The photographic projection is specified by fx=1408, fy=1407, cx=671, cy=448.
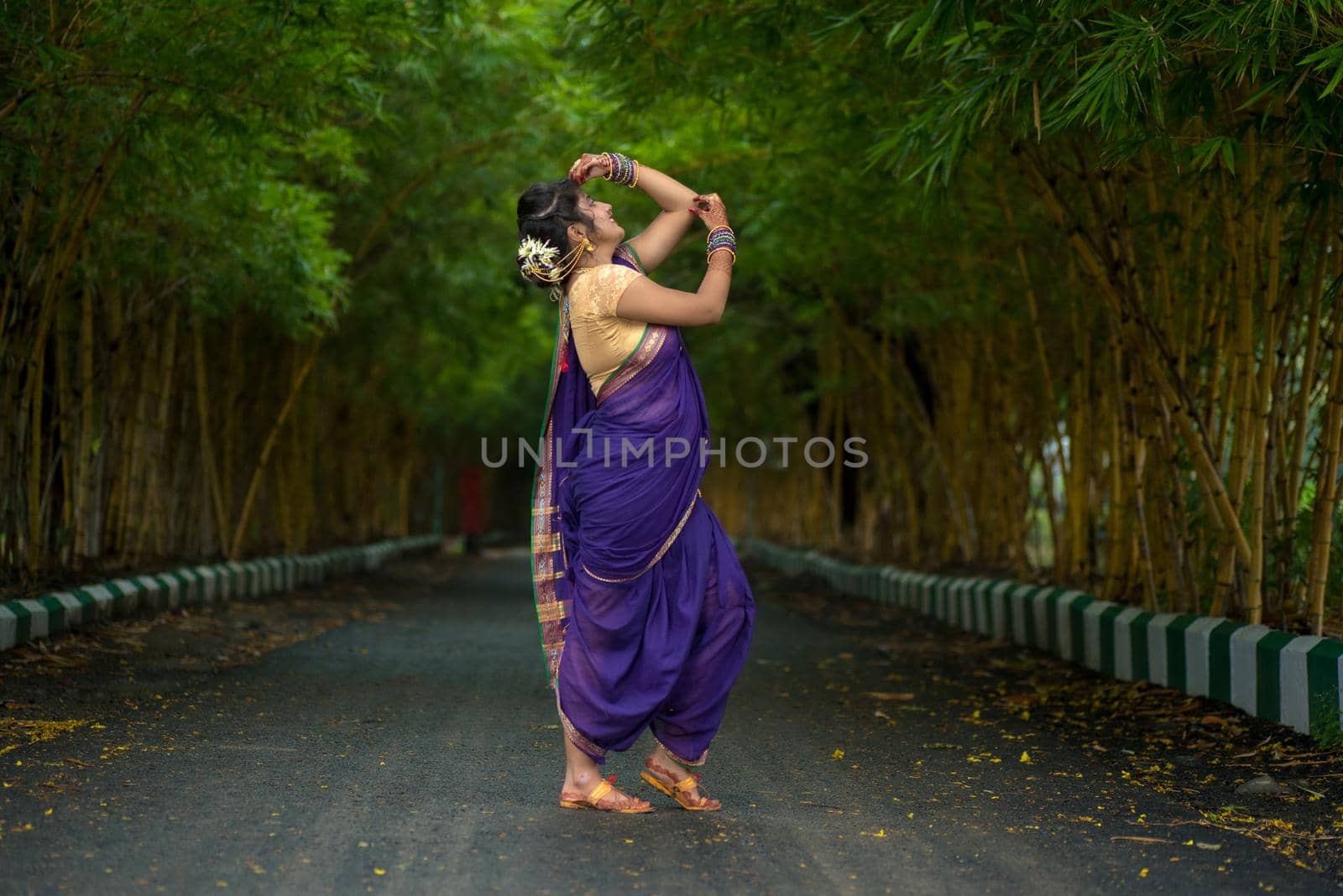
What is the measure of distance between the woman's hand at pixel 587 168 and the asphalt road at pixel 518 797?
159 centimetres

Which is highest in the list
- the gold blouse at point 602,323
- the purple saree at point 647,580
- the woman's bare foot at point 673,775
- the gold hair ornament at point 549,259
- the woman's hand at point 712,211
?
the woman's hand at point 712,211

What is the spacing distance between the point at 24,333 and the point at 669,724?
15.1ft

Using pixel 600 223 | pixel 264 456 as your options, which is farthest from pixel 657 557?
pixel 264 456

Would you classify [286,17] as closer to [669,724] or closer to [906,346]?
[669,724]

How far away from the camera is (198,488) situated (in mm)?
11266

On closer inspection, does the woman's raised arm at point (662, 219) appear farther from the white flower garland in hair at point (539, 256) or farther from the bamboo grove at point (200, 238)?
the bamboo grove at point (200, 238)

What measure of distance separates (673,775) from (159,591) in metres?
5.57

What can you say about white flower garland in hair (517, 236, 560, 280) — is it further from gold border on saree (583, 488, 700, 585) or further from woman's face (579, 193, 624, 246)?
gold border on saree (583, 488, 700, 585)

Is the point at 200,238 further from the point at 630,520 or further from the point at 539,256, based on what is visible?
the point at 630,520

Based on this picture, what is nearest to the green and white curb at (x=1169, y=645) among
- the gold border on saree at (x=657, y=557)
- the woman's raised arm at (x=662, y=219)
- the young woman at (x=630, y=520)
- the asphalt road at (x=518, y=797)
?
the asphalt road at (x=518, y=797)

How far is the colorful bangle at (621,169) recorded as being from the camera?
11.9 ft

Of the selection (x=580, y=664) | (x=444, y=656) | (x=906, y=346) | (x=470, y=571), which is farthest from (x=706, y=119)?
(x=470, y=571)

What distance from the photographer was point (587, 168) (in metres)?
3.56

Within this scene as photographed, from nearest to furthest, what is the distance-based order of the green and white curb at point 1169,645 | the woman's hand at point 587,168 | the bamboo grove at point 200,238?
1. the woman's hand at point 587,168
2. the green and white curb at point 1169,645
3. the bamboo grove at point 200,238
